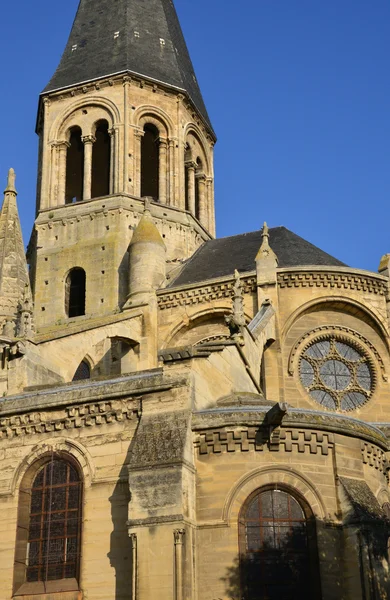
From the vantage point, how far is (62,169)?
3434cm

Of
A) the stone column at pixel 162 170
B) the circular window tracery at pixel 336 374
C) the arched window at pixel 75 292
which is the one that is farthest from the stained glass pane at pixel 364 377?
the stone column at pixel 162 170

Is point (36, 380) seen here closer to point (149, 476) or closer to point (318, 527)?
point (149, 476)

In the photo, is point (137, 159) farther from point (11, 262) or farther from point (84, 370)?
point (84, 370)

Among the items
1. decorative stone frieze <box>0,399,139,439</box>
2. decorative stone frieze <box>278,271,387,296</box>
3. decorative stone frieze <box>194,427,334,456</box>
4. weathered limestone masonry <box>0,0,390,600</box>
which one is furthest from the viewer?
decorative stone frieze <box>278,271,387,296</box>

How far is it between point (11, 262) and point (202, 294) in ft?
19.2

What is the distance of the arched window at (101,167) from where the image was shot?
117 ft

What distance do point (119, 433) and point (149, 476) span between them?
1.43 metres

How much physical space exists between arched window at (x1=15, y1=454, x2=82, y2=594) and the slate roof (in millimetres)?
11975

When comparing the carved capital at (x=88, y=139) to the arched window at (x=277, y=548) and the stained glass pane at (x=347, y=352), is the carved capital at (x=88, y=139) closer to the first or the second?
the stained glass pane at (x=347, y=352)

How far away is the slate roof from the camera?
1105 inches

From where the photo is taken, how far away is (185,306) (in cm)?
2736

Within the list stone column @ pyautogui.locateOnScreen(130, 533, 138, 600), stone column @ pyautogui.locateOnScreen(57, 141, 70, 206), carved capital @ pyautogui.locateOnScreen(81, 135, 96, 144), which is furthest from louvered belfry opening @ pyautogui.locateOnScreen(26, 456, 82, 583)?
carved capital @ pyautogui.locateOnScreen(81, 135, 96, 144)

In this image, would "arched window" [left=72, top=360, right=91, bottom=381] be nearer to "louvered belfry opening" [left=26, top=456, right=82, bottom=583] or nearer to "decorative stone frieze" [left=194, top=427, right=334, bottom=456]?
"louvered belfry opening" [left=26, top=456, right=82, bottom=583]

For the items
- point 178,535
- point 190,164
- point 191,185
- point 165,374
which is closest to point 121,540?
point 178,535
